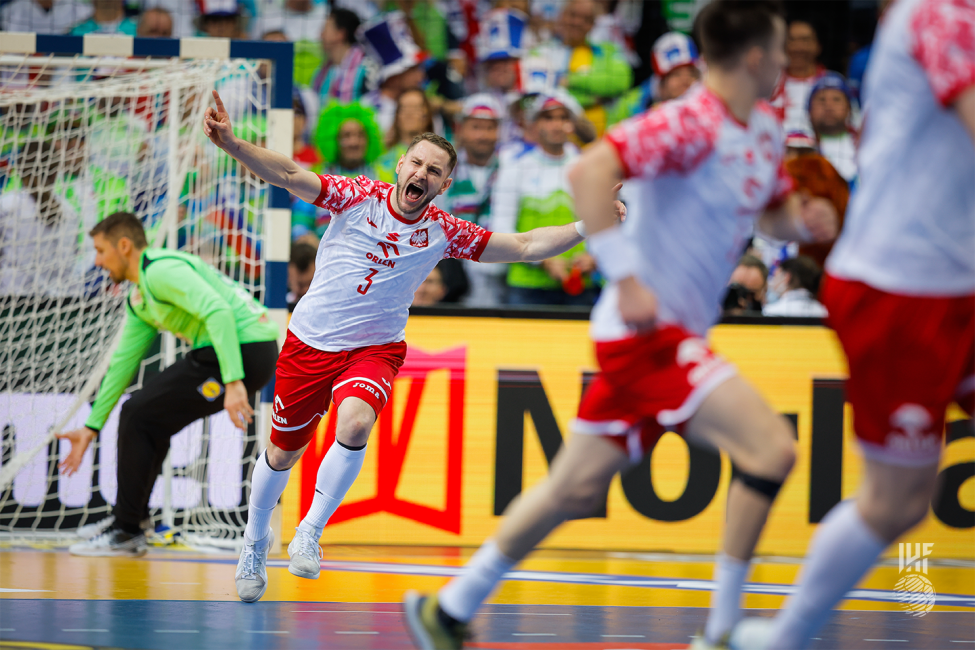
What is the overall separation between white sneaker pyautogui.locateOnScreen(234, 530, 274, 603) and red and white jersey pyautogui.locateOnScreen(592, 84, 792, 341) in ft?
8.49

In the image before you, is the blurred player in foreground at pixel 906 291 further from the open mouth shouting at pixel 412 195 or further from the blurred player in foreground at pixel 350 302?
the open mouth shouting at pixel 412 195

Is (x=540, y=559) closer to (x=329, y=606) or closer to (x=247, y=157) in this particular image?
(x=329, y=606)

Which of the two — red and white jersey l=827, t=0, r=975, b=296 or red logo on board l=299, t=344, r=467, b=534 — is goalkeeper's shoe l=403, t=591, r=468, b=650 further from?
red logo on board l=299, t=344, r=467, b=534

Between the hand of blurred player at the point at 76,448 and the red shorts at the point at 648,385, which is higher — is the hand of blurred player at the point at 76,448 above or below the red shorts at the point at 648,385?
below

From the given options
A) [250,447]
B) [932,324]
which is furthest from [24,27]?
[932,324]

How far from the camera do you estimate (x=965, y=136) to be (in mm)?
2617

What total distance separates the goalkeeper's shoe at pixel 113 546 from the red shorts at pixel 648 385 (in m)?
4.38

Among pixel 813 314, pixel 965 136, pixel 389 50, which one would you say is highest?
pixel 389 50

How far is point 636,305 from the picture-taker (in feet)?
9.11

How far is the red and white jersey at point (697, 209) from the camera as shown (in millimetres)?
2961

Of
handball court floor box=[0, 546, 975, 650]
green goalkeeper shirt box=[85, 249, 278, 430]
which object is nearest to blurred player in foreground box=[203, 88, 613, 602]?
handball court floor box=[0, 546, 975, 650]

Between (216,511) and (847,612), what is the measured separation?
4.22 m

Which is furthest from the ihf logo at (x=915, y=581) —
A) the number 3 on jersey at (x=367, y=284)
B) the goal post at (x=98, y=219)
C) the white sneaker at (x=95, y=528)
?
the white sneaker at (x=95, y=528)

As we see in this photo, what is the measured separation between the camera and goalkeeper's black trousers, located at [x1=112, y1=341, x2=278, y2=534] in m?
6.41
